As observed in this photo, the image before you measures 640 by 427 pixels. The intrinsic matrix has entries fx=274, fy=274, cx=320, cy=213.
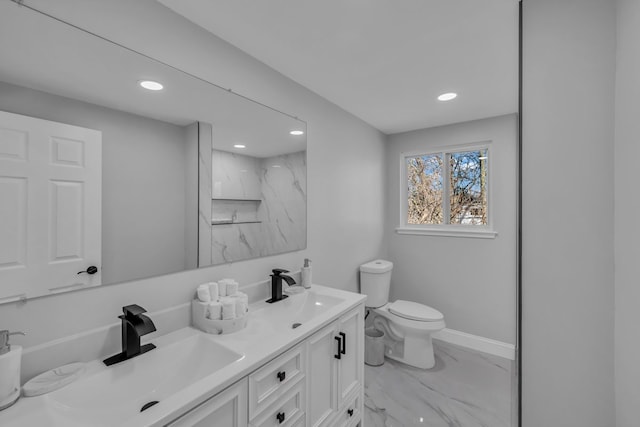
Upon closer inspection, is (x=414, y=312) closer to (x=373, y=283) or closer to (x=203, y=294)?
(x=373, y=283)

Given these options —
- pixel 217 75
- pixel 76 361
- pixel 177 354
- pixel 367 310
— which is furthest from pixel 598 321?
pixel 367 310

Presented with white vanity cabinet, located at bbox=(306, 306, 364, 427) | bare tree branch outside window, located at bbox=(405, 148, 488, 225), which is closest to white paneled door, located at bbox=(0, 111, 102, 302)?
white vanity cabinet, located at bbox=(306, 306, 364, 427)

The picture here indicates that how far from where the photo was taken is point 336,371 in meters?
1.45

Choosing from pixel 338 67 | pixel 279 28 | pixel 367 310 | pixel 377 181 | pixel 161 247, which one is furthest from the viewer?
pixel 377 181

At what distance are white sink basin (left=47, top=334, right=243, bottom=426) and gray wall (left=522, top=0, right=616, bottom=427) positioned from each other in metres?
1.10

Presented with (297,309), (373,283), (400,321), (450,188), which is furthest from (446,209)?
(297,309)

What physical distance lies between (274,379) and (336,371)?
0.50 m

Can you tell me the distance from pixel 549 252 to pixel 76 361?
1700 millimetres

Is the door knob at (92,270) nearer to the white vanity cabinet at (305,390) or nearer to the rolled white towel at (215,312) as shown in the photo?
the rolled white towel at (215,312)

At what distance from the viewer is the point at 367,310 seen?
2848 mm

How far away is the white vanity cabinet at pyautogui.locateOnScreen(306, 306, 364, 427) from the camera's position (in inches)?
50.7

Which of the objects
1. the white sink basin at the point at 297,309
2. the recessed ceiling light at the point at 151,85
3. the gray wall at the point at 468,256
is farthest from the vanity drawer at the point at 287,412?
the gray wall at the point at 468,256

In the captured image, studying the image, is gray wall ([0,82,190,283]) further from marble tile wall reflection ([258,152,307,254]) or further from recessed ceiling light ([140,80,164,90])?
marble tile wall reflection ([258,152,307,254])

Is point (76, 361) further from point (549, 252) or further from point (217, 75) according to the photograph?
point (549, 252)
